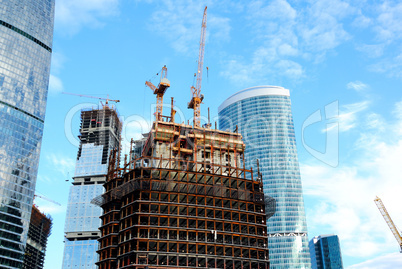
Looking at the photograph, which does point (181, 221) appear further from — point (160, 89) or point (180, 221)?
point (160, 89)

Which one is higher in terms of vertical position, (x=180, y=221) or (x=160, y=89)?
(x=160, y=89)

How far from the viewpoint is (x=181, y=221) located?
4870 inches

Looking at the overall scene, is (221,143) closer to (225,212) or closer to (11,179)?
(225,212)

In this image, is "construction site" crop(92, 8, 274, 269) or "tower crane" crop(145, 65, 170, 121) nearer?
"construction site" crop(92, 8, 274, 269)

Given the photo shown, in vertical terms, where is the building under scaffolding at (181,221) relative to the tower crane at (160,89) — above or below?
below

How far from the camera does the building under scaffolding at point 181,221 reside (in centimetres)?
11725

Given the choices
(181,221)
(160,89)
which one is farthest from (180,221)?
(160,89)

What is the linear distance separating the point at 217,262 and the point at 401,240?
10741 centimetres

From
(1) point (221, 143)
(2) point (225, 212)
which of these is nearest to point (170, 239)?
(2) point (225, 212)

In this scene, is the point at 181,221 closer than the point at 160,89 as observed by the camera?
Yes

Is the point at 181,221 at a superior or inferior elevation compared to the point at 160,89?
inferior

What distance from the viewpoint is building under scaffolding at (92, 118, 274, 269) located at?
385ft

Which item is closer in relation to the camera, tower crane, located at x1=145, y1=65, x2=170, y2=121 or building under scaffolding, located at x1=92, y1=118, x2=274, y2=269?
building under scaffolding, located at x1=92, y1=118, x2=274, y2=269

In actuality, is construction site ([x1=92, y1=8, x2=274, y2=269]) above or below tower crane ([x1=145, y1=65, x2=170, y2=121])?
below
